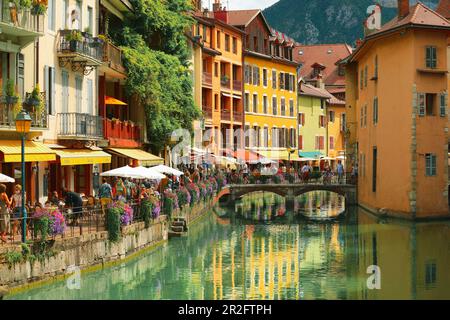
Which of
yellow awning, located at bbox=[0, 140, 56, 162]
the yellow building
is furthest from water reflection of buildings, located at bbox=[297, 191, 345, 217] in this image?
yellow awning, located at bbox=[0, 140, 56, 162]

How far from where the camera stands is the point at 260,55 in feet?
262

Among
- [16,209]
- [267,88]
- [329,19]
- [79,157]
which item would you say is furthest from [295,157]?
[329,19]

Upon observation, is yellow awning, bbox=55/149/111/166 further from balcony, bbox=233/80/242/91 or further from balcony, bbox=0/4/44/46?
balcony, bbox=233/80/242/91

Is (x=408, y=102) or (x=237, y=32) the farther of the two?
(x=237, y=32)

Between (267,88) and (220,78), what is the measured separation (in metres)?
10.8

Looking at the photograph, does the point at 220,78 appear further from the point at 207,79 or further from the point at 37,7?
the point at 37,7

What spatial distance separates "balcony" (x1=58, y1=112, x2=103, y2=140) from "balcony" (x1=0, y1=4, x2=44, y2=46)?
181 inches

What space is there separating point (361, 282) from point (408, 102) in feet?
68.5

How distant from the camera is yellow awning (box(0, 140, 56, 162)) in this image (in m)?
26.2

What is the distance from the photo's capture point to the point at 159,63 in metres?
45.4

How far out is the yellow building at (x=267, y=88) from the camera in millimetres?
78688

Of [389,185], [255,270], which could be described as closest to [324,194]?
[389,185]

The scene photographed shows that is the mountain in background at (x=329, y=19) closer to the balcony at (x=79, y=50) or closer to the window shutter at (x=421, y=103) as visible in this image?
the window shutter at (x=421, y=103)
